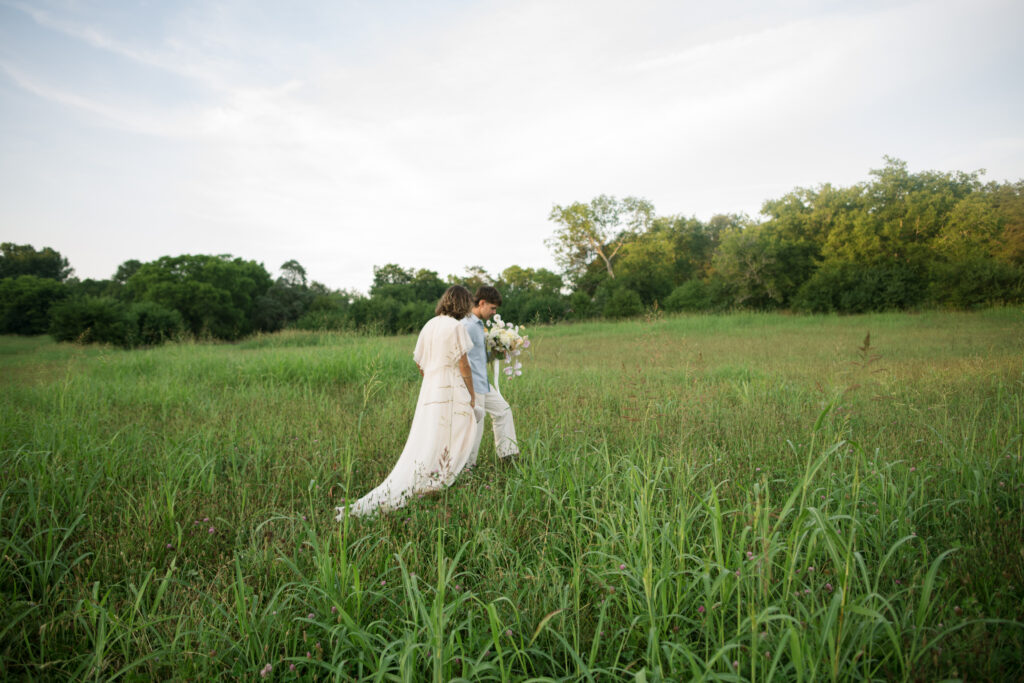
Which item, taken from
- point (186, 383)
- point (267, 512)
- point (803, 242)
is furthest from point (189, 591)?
point (803, 242)

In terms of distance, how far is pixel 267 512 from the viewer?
321 centimetres

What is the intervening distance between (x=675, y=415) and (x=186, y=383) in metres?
8.73

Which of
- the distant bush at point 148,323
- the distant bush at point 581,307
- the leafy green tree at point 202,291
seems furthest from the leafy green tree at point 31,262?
the distant bush at point 581,307

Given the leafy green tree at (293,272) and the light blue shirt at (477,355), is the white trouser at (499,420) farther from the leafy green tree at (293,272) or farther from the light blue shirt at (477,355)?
the leafy green tree at (293,272)

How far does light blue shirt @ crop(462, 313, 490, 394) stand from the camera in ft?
14.6

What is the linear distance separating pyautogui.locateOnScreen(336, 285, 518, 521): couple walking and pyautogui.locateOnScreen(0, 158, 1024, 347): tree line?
109 inches

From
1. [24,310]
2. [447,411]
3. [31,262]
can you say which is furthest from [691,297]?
[31,262]

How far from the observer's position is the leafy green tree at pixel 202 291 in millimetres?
43406

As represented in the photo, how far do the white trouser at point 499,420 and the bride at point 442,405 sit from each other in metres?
0.23

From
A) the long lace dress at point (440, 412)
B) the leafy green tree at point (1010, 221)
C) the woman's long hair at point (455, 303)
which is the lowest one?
the long lace dress at point (440, 412)

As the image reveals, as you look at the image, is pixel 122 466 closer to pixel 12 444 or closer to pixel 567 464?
pixel 12 444

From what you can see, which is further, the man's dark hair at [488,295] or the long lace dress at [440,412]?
the man's dark hair at [488,295]

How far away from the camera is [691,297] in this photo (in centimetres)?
3147

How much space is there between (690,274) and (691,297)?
16.0 metres
